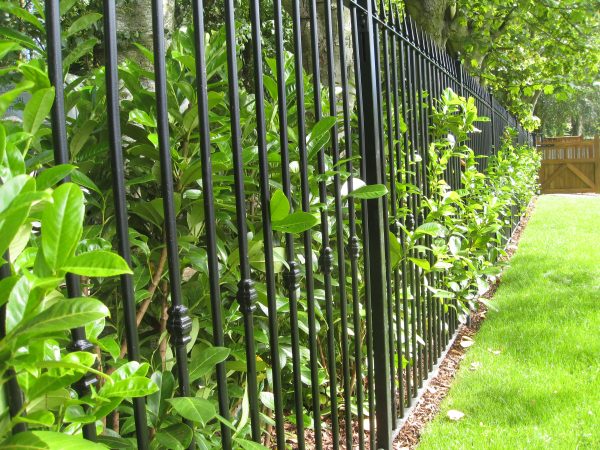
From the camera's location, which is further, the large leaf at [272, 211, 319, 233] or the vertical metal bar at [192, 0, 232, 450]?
the large leaf at [272, 211, 319, 233]

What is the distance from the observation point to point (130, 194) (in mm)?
1806

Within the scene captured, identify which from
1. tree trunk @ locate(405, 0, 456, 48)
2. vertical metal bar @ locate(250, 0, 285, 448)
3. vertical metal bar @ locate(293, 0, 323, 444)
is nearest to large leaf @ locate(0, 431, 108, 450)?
vertical metal bar @ locate(250, 0, 285, 448)

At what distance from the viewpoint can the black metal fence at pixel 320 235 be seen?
134 cm

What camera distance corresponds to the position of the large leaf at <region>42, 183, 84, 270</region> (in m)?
0.83

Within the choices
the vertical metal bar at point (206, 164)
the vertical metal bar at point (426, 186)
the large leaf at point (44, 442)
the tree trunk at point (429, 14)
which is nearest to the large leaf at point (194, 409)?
the vertical metal bar at point (206, 164)

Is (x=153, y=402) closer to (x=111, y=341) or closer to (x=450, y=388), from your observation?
(x=111, y=341)

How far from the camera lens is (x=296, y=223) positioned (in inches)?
65.6

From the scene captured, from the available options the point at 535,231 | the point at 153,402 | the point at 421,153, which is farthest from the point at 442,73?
the point at 535,231

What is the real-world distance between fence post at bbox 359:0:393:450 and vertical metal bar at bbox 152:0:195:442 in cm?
135

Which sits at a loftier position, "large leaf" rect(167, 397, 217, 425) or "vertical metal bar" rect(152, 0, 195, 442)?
"vertical metal bar" rect(152, 0, 195, 442)

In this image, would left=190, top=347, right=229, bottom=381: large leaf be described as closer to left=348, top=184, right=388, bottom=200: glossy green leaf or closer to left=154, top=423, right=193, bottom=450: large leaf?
left=154, top=423, right=193, bottom=450: large leaf

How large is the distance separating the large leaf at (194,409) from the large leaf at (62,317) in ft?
1.68

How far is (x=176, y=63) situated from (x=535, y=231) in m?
9.95

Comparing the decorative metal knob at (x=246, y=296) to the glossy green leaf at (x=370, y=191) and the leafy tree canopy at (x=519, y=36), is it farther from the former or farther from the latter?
the leafy tree canopy at (x=519, y=36)
